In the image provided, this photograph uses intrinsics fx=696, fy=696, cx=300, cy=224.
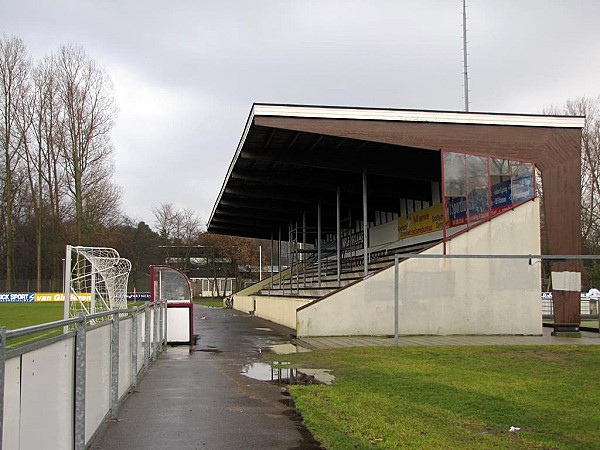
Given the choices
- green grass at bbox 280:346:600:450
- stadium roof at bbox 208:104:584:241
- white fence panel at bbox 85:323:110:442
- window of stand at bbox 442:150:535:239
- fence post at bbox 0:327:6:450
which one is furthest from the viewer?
window of stand at bbox 442:150:535:239

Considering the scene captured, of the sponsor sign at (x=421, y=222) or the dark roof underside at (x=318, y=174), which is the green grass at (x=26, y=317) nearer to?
the dark roof underside at (x=318, y=174)

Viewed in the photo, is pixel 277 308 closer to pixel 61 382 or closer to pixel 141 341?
pixel 141 341

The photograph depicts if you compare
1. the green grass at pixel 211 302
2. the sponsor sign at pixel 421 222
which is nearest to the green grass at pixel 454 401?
the sponsor sign at pixel 421 222

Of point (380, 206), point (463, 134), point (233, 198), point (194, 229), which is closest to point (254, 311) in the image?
point (233, 198)

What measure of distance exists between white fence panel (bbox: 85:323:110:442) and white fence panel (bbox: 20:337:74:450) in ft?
2.15

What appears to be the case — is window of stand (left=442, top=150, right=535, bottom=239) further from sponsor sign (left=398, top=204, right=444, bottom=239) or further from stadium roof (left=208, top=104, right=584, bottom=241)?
sponsor sign (left=398, top=204, right=444, bottom=239)

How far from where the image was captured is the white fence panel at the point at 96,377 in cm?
633

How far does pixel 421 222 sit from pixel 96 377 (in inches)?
897

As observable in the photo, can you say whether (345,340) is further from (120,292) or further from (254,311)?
(254,311)

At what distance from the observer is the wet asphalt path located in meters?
7.17

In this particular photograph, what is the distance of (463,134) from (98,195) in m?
39.7

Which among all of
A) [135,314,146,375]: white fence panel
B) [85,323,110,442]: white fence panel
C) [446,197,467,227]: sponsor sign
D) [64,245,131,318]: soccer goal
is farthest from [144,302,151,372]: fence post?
[446,197,467,227]: sponsor sign

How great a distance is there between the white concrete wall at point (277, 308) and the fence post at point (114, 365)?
16.5 m

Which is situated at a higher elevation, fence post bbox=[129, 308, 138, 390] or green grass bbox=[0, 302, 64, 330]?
fence post bbox=[129, 308, 138, 390]
